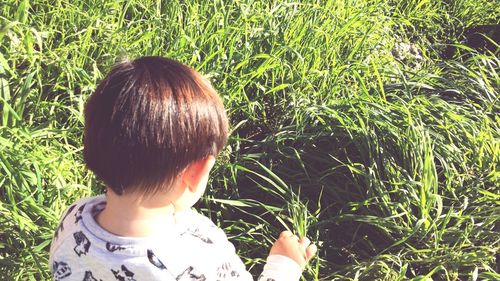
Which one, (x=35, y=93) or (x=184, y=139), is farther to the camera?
(x=35, y=93)

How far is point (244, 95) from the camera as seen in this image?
2.37 m

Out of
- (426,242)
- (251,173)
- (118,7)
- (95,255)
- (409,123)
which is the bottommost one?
(426,242)

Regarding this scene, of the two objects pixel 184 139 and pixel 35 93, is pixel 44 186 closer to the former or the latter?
pixel 35 93

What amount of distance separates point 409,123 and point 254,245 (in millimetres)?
698

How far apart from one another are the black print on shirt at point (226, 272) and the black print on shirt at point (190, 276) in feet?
0.20

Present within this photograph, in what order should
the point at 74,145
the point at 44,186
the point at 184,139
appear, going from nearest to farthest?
the point at 184,139 → the point at 44,186 → the point at 74,145

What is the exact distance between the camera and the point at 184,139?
1.17 metres

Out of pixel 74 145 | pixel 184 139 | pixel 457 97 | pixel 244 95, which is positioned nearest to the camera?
pixel 184 139

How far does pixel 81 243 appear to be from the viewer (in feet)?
4.00

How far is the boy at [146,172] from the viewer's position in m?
1.15

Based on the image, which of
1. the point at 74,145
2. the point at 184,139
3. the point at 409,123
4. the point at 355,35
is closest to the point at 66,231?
the point at 184,139

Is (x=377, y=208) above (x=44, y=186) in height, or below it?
below

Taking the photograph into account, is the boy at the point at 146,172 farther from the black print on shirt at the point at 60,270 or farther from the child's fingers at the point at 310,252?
the child's fingers at the point at 310,252

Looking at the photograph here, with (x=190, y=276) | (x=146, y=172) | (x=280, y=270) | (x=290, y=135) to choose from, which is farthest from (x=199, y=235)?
(x=290, y=135)
